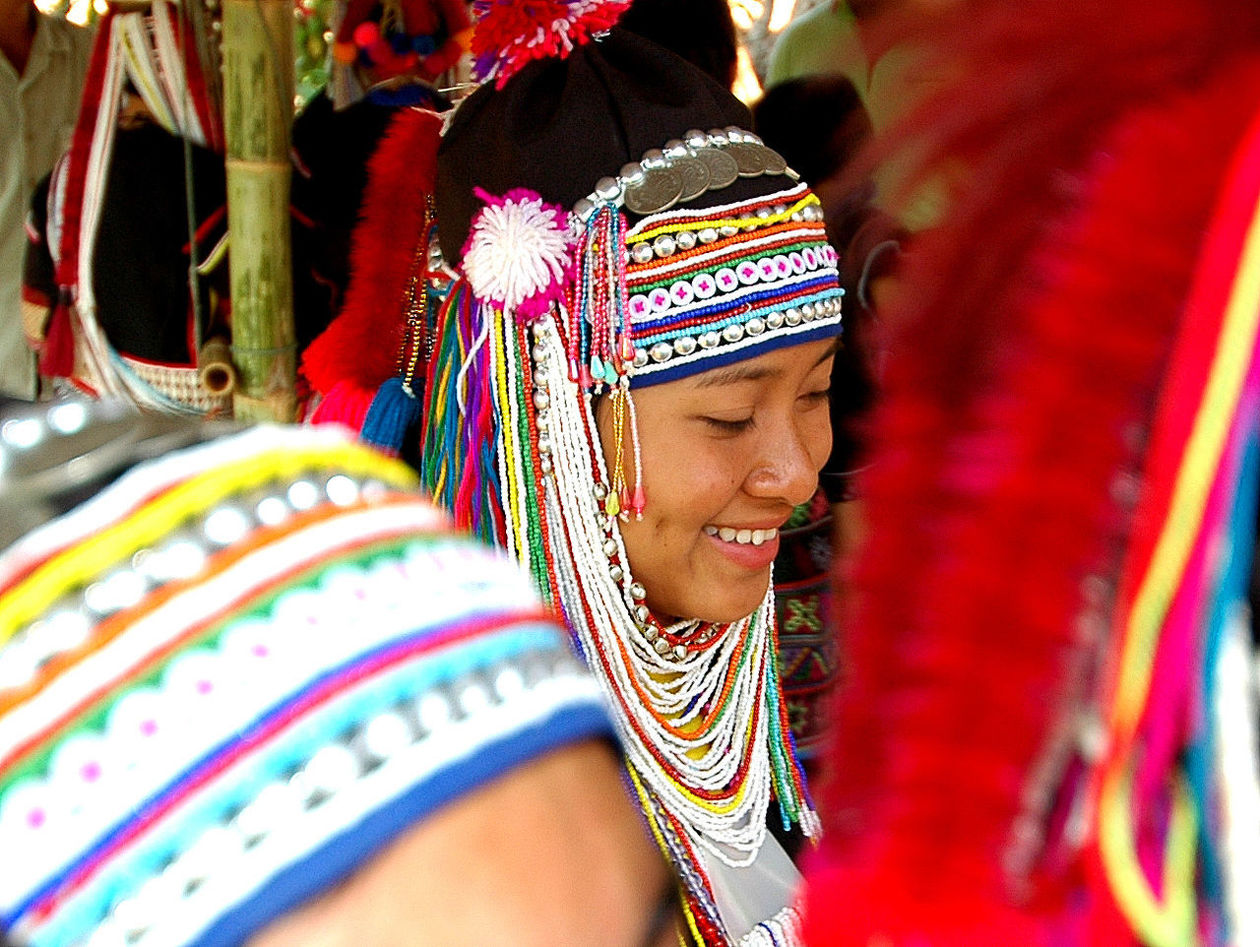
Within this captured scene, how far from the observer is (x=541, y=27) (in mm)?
1712

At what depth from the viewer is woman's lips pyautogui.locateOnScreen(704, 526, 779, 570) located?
1721mm

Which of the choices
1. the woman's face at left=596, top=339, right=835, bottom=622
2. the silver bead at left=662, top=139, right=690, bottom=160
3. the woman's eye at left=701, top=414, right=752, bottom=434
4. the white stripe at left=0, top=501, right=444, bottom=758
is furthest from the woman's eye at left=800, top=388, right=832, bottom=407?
the white stripe at left=0, top=501, right=444, bottom=758

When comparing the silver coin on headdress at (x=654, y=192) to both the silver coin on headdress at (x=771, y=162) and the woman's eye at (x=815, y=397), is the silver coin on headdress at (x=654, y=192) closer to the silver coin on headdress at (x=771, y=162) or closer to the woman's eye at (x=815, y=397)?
the silver coin on headdress at (x=771, y=162)

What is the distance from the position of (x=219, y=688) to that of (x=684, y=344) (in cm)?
113

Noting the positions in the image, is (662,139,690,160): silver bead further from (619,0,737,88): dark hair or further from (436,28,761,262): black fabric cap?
(619,0,737,88): dark hair

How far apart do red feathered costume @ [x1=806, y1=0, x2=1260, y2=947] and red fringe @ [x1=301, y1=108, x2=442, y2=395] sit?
1.53 metres

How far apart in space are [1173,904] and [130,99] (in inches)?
95.2

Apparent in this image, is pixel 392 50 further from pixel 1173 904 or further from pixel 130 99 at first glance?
pixel 1173 904

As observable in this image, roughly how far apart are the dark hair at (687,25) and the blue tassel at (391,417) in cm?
97

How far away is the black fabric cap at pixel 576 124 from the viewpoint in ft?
5.48

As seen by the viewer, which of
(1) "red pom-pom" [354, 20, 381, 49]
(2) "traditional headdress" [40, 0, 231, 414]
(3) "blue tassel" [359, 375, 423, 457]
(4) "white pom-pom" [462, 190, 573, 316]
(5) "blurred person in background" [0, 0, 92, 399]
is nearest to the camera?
(4) "white pom-pom" [462, 190, 573, 316]

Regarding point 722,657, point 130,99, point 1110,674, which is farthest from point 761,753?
point 130,99

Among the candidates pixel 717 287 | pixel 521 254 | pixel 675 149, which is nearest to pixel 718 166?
pixel 675 149

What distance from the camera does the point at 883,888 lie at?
46 cm
